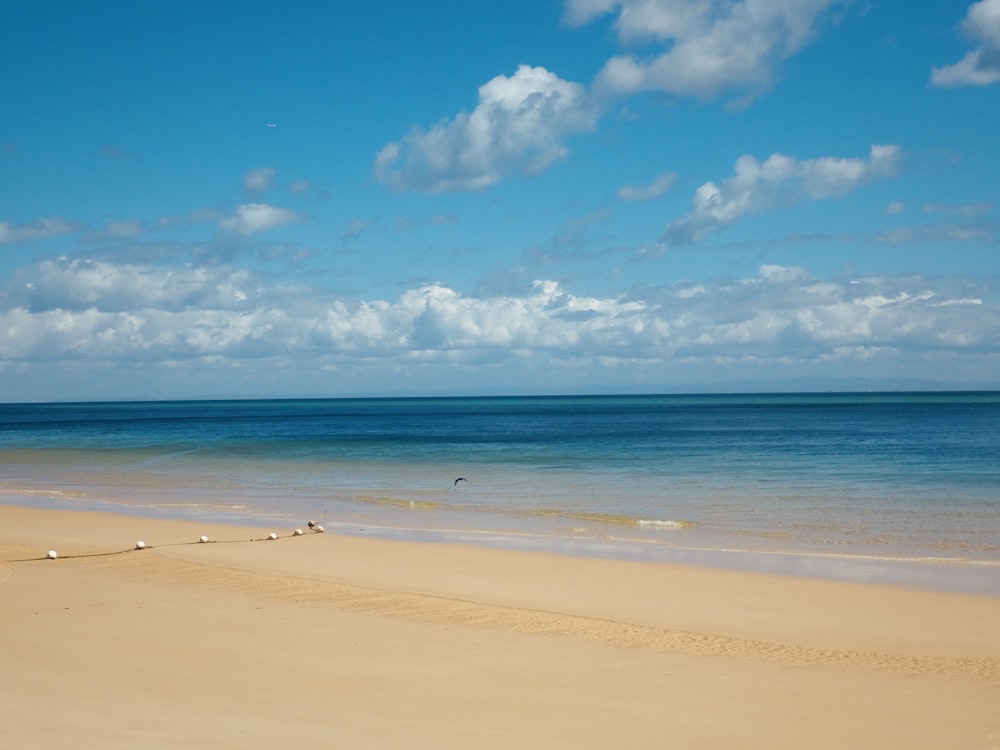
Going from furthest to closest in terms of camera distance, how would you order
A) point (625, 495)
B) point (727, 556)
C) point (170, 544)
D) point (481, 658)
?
point (625, 495) → point (170, 544) → point (727, 556) → point (481, 658)

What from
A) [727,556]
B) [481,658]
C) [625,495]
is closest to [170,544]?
[481,658]

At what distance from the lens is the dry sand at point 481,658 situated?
7457 millimetres

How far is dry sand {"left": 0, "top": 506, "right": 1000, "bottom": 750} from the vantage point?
746 centimetres

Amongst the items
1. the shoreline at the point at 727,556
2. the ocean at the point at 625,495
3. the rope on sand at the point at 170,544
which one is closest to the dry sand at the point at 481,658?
the rope on sand at the point at 170,544

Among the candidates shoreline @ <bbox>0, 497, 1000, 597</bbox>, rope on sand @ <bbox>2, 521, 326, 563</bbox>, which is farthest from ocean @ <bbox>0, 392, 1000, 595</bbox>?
rope on sand @ <bbox>2, 521, 326, 563</bbox>

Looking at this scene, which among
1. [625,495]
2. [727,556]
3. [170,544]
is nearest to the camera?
[727,556]

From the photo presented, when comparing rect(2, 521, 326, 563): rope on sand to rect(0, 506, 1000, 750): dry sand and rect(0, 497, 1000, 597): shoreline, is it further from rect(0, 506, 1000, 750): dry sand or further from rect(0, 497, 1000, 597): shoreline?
rect(0, 497, 1000, 597): shoreline

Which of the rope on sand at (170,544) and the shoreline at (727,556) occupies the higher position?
the rope on sand at (170,544)

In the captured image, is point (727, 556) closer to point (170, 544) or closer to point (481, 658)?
point (481, 658)

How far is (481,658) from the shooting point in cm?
960

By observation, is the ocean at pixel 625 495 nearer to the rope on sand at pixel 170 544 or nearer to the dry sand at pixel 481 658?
the rope on sand at pixel 170 544

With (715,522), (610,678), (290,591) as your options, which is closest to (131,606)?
(290,591)

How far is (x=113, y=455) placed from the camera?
53.3m

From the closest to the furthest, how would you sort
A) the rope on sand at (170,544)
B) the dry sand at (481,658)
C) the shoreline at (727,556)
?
the dry sand at (481,658)
the shoreline at (727,556)
the rope on sand at (170,544)
